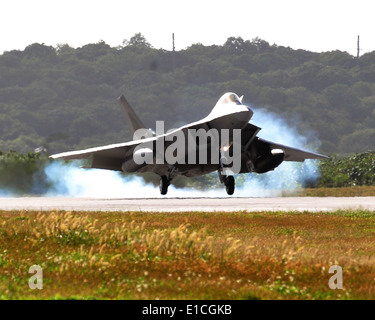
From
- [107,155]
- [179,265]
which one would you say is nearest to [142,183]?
[107,155]

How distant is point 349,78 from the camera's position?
16475cm

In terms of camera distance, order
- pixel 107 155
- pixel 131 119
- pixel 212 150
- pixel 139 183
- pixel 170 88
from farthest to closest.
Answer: pixel 170 88, pixel 139 183, pixel 131 119, pixel 107 155, pixel 212 150

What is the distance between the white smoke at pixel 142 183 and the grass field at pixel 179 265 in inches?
1099

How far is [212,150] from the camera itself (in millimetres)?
33719

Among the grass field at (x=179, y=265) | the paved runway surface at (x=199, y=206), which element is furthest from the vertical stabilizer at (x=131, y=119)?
the grass field at (x=179, y=265)

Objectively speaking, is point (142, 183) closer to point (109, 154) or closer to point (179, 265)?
point (109, 154)

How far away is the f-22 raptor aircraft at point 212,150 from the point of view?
32.8 meters

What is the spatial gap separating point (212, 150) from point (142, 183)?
1598 cm

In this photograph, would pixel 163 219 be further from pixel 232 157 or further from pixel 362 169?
pixel 362 169

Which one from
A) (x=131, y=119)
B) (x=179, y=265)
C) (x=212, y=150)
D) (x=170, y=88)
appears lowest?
(x=179, y=265)

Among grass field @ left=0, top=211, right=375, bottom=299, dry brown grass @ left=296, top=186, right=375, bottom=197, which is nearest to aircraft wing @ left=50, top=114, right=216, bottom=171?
dry brown grass @ left=296, top=186, right=375, bottom=197

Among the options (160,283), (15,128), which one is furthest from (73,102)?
(160,283)
